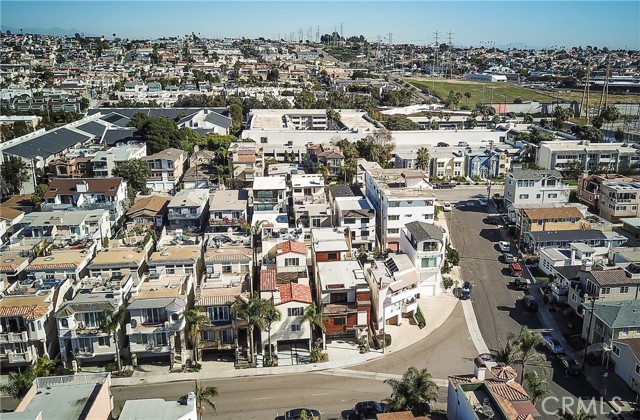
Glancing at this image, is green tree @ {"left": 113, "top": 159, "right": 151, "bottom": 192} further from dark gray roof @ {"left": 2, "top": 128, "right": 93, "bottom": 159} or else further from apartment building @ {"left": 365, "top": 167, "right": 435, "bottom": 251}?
apartment building @ {"left": 365, "top": 167, "right": 435, "bottom": 251}

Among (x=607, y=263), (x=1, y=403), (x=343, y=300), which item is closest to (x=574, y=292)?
(x=607, y=263)

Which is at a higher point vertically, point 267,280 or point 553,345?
point 267,280

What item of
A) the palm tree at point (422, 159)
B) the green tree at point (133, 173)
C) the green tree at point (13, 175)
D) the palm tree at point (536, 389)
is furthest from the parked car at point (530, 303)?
the green tree at point (13, 175)

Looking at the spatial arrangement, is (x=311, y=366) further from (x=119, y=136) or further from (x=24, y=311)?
(x=119, y=136)

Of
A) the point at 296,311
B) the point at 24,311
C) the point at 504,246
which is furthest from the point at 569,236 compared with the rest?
the point at 24,311

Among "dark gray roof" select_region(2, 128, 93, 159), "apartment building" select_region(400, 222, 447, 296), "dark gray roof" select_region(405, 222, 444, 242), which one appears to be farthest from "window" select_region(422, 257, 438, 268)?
"dark gray roof" select_region(2, 128, 93, 159)
